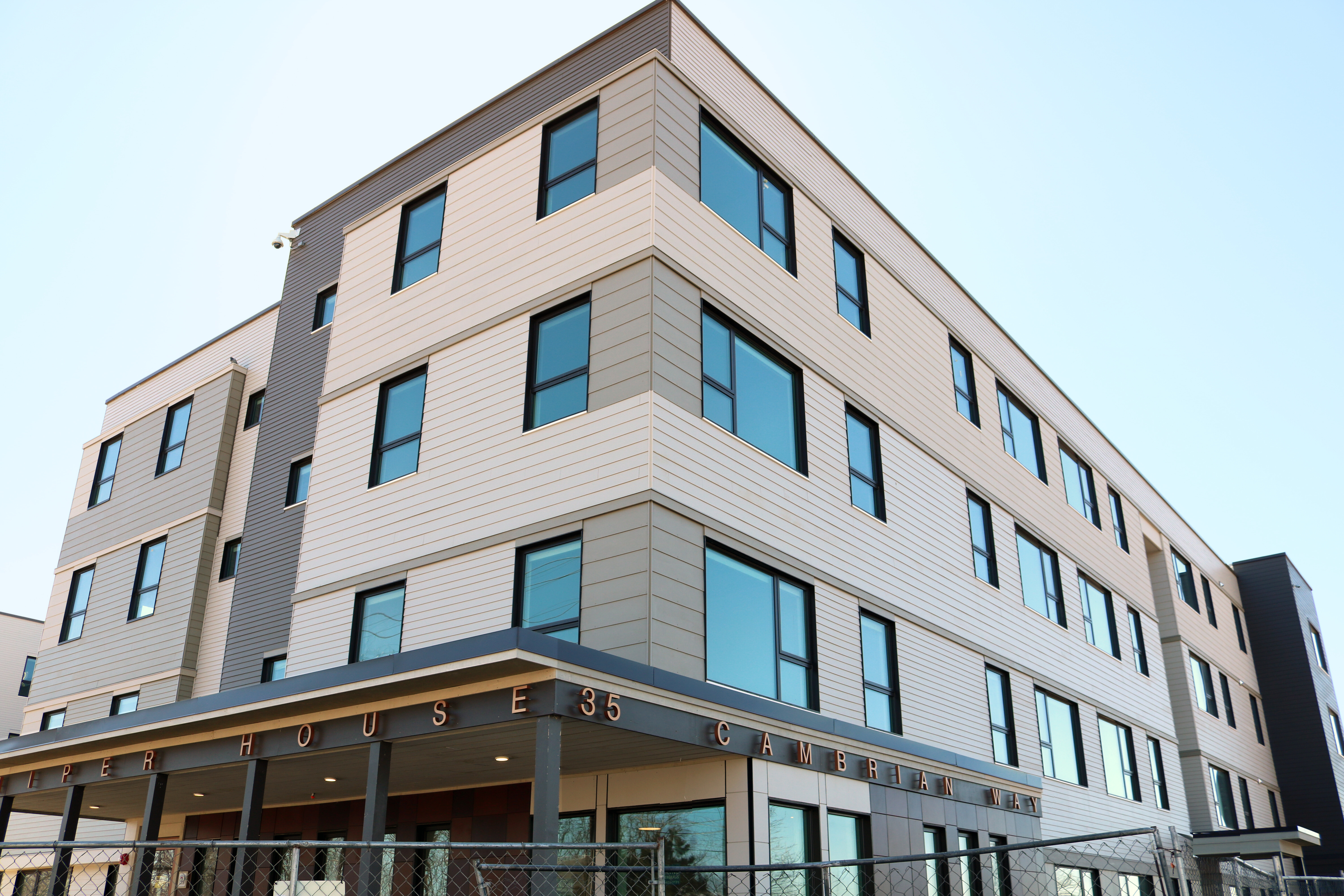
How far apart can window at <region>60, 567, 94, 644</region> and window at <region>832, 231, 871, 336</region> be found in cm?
1839

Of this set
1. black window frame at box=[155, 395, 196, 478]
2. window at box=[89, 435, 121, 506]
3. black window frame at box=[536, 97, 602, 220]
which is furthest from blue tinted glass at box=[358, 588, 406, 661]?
window at box=[89, 435, 121, 506]

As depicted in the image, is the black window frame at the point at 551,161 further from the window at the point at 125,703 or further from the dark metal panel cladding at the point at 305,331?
the window at the point at 125,703

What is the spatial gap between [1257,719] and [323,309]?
3481cm

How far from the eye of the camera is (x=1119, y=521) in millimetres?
29547

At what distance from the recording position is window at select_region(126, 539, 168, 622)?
76.1ft

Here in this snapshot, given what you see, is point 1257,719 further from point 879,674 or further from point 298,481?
point 298,481

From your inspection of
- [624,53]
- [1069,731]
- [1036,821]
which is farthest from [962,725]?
[624,53]

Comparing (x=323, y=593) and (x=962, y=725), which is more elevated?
(x=323, y=593)

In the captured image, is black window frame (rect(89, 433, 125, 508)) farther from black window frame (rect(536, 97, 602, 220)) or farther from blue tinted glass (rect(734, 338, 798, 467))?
blue tinted glass (rect(734, 338, 798, 467))

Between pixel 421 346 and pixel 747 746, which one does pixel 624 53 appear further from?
pixel 747 746

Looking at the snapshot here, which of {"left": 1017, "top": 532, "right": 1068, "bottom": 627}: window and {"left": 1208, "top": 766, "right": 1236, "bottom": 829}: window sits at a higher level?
{"left": 1017, "top": 532, "right": 1068, "bottom": 627}: window

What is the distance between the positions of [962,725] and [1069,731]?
568 cm

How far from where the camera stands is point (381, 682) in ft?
35.1

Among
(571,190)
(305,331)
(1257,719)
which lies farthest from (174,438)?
(1257,719)
